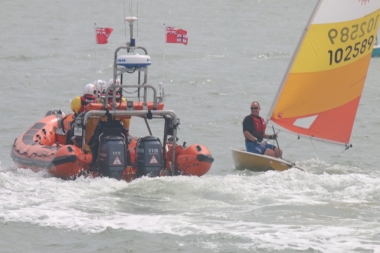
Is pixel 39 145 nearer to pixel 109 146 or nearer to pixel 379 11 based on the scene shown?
pixel 109 146

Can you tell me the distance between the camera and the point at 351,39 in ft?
46.6

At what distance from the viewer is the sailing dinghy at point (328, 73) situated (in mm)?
14039

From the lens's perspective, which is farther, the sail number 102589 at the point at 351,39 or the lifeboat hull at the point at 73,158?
the sail number 102589 at the point at 351,39

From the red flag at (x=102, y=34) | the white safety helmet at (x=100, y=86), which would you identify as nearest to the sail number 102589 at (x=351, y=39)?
the red flag at (x=102, y=34)

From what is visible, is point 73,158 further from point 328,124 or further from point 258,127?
point 328,124

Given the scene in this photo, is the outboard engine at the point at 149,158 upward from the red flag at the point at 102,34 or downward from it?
downward

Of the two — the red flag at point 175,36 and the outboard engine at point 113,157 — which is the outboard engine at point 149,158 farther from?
the red flag at point 175,36

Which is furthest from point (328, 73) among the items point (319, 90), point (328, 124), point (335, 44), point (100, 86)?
point (100, 86)

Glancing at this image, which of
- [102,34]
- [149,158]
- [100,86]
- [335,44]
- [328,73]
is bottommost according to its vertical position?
[149,158]

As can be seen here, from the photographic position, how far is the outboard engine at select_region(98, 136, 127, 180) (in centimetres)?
1180

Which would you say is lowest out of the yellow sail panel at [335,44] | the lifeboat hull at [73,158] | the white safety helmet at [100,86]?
the lifeboat hull at [73,158]

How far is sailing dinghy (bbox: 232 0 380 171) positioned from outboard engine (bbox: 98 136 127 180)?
3.23 m

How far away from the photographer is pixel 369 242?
30.2 feet

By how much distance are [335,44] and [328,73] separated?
0.48 m
